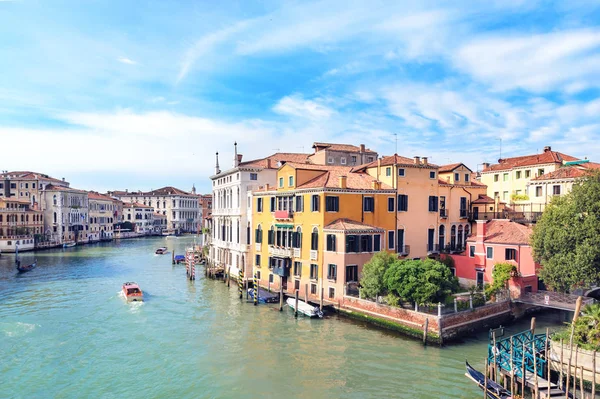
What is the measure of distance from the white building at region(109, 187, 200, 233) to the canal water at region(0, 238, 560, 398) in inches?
3044

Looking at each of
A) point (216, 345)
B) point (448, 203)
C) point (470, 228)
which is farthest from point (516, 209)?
point (216, 345)

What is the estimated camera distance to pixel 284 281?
2805cm

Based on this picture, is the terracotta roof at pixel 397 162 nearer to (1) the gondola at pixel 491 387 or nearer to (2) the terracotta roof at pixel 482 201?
(2) the terracotta roof at pixel 482 201

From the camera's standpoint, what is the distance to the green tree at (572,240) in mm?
18844

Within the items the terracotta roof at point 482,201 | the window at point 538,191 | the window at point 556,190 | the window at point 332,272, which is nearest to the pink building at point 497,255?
the terracotta roof at point 482,201

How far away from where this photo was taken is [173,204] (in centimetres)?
10569

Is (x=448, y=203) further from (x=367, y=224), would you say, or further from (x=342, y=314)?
(x=342, y=314)

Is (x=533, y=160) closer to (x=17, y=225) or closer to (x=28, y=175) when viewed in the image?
(x=17, y=225)

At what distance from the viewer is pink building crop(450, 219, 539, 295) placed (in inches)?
932

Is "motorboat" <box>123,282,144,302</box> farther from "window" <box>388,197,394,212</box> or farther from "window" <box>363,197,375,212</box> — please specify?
"window" <box>388,197,394,212</box>

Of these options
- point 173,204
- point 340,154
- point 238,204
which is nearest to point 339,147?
point 340,154

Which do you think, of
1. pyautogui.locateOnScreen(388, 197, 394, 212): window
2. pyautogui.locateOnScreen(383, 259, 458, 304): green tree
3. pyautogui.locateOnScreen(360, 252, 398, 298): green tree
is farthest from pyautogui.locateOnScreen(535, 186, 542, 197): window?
pyautogui.locateOnScreen(360, 252, 398, 298): green tree

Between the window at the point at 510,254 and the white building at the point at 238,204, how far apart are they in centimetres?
1728

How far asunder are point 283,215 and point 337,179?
419 cm
